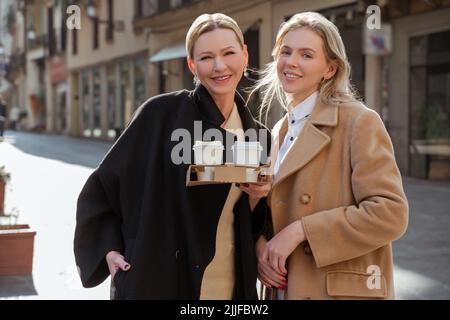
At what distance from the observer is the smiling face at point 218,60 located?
2.18 metres

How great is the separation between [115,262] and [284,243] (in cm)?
56

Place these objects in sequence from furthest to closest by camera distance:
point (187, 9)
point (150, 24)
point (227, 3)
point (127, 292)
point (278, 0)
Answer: point (150, 24), point (187, 9), point (227, 3), point (278, 0), point (127, 292)

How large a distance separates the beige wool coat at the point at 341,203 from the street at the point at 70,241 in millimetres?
2956

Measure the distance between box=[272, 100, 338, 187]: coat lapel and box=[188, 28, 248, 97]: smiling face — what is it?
0.30 meters

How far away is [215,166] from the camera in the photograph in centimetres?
192

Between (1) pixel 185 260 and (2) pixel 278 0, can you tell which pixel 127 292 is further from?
(2) pixel 278 0

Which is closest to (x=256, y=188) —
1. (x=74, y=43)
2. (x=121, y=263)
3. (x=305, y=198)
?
(x=305, y=198)

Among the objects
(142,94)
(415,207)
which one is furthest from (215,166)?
(142,94)

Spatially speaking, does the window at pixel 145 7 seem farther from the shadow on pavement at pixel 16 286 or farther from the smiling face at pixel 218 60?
the smiling face at pixel 218 60

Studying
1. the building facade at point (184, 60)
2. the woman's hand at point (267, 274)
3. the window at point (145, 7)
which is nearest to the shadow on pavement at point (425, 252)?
the building facade at point (184, 60)

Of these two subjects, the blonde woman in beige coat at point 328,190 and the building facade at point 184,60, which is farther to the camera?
the building facade at point 184,60

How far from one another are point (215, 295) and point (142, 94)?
23496 mm

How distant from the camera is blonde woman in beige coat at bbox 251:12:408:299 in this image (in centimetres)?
201

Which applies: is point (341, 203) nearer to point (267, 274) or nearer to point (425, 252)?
point (267, 274)
